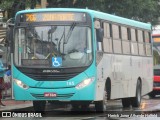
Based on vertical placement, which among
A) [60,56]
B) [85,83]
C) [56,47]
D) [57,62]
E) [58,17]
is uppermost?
[58,17]

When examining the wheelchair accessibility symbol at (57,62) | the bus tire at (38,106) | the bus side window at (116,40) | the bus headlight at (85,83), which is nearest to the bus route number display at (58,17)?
the wheelchair accessibility symbol at (57,62)

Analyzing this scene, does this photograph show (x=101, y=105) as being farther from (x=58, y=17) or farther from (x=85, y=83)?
(x=58, y=17)

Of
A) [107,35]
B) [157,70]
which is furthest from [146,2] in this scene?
[107,35]

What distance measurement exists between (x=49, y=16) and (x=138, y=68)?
6.03 metres

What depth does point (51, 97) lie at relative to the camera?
14906 mm

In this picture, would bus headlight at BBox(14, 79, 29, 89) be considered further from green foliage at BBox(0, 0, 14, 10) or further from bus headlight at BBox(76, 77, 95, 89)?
green foliage at BBox(0, 0, 14, 10)

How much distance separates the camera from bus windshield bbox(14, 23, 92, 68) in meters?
15.0

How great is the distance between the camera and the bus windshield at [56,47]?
49.1 feet

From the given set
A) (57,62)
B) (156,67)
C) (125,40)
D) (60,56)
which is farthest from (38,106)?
(156,67)

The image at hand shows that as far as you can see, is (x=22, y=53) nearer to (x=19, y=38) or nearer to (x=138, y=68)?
(x=19, y=38)

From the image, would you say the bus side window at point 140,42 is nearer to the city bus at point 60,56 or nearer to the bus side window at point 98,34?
the city bus at point 60,56

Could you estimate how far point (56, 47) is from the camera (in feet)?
49.4

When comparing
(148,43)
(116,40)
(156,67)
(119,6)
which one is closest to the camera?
(116,40)

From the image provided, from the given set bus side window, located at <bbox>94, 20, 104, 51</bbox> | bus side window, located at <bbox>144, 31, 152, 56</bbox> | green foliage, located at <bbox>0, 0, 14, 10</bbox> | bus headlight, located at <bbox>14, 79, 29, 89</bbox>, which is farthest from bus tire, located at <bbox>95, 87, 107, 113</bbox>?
green foliage, located at <bbox>0, 0, 14, 10</bbox>
